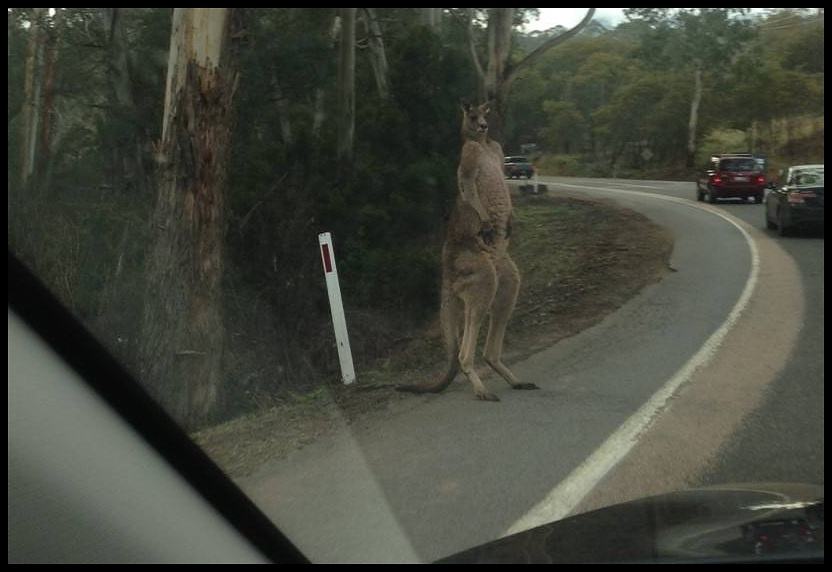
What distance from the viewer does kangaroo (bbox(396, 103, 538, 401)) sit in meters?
8.66

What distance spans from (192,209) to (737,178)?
85.0ft

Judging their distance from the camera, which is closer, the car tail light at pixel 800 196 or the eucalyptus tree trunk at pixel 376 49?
the car tail light at pixel 800 196

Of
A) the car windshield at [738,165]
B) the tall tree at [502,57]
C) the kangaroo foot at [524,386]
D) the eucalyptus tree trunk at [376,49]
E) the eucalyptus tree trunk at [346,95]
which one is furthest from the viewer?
the car windshield at [738,165]

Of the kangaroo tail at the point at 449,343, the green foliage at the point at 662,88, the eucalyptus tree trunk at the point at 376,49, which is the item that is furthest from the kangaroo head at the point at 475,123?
the green foliage at the point at 662,88

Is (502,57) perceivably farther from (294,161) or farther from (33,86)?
(33,86)

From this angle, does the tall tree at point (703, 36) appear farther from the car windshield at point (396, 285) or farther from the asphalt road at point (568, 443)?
the asphalt road at point (568, 443)

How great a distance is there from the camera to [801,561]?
304cm

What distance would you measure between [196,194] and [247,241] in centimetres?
560

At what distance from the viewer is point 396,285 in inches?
613

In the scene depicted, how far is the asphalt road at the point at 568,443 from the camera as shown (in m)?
5.21

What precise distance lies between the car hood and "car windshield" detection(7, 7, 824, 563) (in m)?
0.03

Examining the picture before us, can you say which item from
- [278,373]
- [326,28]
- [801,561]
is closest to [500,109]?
[326,28]

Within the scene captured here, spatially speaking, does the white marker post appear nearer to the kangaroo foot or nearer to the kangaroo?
the kangaroo

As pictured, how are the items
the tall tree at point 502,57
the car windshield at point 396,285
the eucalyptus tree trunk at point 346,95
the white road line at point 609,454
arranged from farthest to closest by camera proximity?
the tall tree at point 502,57 < the eucalyptus tree trunk at point 346,95 < the car windshield at point 396,285 < the white road line at point 609,454
